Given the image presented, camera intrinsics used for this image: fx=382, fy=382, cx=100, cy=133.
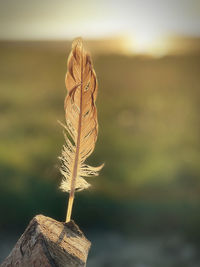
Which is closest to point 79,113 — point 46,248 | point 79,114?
point 79,114

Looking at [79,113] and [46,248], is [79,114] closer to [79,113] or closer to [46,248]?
[79,113]

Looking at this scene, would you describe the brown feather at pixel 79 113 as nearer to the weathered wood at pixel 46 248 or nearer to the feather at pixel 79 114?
the feather at pixel 79 114

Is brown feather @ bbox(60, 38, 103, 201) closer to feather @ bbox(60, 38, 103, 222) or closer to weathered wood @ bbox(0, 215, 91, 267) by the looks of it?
feather @ bbox(60, 38, 103, 222)

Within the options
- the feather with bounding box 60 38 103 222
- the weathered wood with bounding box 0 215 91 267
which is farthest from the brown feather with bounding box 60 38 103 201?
the weathered wood with bounding box 0 215 91 267

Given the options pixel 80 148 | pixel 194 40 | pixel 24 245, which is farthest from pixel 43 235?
pixel 194 40

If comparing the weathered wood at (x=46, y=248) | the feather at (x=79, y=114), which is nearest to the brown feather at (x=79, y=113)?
the feather at (x=79, y=114)
